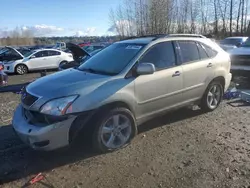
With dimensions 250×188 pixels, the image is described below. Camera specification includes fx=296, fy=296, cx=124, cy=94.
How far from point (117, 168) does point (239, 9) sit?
3437cm

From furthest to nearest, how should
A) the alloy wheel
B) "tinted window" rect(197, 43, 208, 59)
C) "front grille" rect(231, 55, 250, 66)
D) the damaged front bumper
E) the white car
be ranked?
the white car, "front grille" rect(231, 55, 250, 66), "tinted window" rect(197, 43, 208, 59), the alloy wheel, the damaged front bumper

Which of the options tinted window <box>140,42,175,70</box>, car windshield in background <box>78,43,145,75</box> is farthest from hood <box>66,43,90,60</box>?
tinted window <box>140,42,175,70</box>

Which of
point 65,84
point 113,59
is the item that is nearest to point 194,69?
point 113,59

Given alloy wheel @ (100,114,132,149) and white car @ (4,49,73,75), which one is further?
white car @ (4,49,73,75)

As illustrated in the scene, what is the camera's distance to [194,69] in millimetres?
5910

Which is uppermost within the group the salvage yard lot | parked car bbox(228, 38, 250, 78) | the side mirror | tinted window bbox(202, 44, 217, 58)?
tinted window bbox(202, 44, 217, 58)

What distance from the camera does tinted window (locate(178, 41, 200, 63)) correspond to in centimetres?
581

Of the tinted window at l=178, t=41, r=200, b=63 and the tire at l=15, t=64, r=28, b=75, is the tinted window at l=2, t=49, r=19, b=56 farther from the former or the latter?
the tinted window at l=178, t=41, r=200, b=63

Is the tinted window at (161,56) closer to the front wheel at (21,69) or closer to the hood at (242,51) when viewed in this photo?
the hood at (242,51)

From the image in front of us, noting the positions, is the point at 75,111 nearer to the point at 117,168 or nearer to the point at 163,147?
the point at 117,168

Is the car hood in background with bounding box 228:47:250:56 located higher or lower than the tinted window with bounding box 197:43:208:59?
lower

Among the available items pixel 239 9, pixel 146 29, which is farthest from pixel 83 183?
pixel 239 9

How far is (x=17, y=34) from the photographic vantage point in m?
98.9

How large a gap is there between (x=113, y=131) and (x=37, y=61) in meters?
15.0
